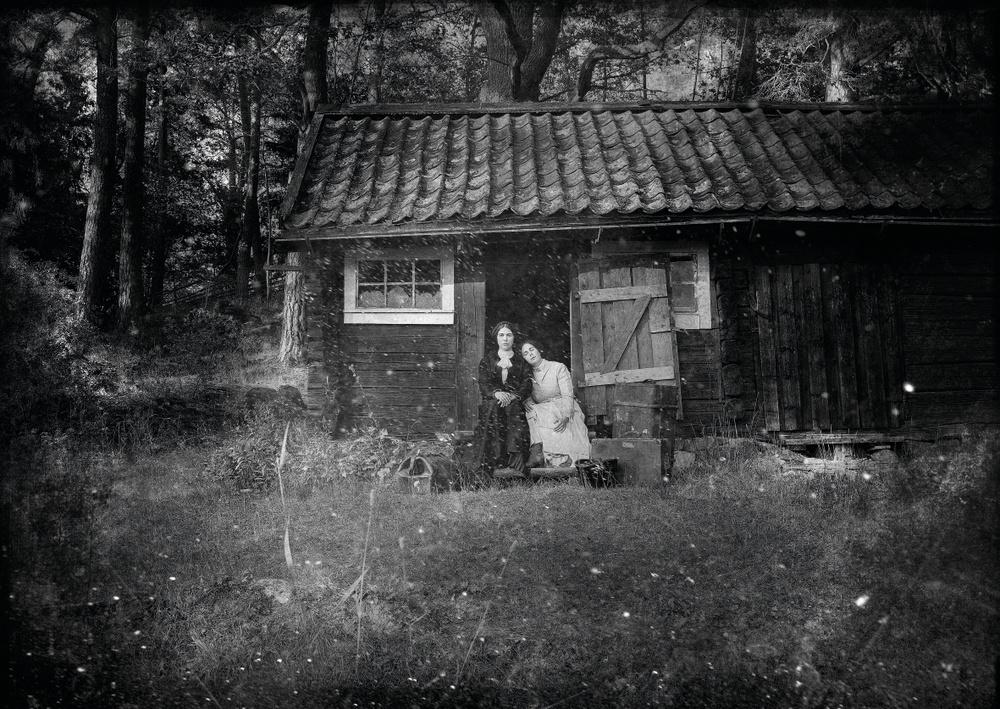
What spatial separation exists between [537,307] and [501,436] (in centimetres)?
355

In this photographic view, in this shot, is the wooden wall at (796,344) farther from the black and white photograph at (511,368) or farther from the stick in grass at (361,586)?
the stick in grass at (361,586)

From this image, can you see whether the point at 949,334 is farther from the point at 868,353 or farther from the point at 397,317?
the point at 397,317

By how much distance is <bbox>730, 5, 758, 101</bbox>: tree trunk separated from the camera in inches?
554

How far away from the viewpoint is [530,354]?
23.3 feet

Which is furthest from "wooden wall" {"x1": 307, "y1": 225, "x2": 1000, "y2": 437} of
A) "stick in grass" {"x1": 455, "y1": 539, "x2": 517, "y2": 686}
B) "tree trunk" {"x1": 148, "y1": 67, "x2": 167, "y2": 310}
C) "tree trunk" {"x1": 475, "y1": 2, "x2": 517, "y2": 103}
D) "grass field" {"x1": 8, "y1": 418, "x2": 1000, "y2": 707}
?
"tree trunk" {"x1": 148, "y1": 67, "x2": 167, "y2": 310}

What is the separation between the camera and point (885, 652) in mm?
2906

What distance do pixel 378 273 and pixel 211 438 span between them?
2.54 m

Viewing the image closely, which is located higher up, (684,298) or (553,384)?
(684,298)

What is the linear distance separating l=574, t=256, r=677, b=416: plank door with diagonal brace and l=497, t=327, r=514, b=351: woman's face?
1143mm

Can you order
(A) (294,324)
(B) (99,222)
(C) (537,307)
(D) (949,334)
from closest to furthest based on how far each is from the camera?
(D) (949,334) → (C) (537,307) → (B) (99,222) → (A) (294,324)

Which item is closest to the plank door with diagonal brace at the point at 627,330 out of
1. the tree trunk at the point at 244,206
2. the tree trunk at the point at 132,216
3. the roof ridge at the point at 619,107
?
the roof ridge at the point at 619,107

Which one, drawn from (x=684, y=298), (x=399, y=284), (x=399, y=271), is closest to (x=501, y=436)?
(x=399, y=284)

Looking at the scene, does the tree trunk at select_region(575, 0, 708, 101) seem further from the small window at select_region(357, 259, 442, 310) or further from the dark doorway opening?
the small window at select_region(357, 259, 442, 310)

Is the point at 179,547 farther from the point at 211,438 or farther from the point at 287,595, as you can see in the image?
the point at 211,438
